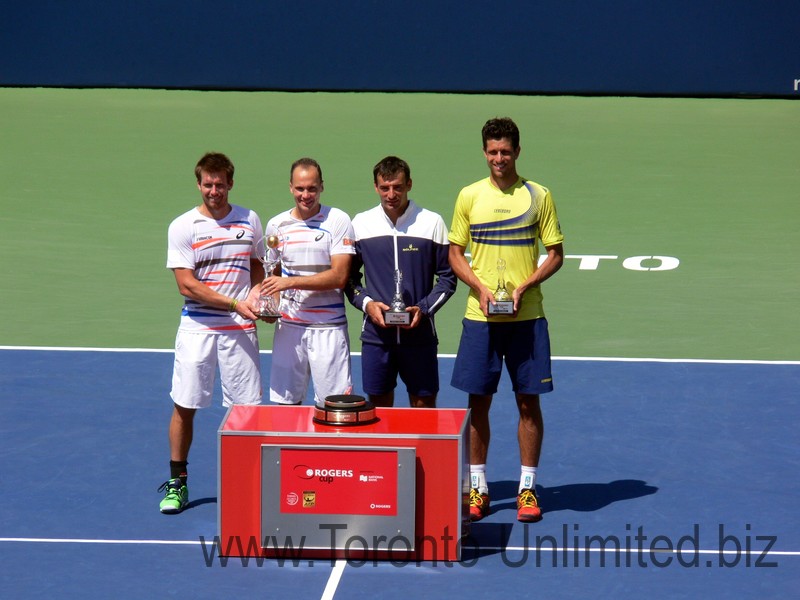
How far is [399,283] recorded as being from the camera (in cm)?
762

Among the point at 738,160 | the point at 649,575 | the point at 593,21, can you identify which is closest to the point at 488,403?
the point at 649,575

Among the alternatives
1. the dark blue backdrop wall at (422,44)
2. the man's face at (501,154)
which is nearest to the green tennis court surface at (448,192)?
the dark blue backdrop wall at (422,44)

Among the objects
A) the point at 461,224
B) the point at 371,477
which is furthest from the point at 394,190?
the point at 371,477

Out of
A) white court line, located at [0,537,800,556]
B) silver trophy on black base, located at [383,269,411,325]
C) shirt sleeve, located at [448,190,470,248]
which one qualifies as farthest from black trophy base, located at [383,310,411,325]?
white court line, located at [0,537,800,556]

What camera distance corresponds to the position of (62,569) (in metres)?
6.78

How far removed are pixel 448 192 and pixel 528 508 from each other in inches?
406

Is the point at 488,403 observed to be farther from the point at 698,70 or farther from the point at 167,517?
the point at 698,70

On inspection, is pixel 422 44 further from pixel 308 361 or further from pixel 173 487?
pixel 173 487

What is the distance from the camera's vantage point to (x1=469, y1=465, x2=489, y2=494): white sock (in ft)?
25.1

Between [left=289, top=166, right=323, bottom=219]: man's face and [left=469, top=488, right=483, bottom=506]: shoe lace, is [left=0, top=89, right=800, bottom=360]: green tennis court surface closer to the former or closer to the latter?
[left=469, top=488, right=483, bottom=506]: shoe lace

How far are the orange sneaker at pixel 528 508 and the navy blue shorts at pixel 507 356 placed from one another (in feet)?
1.83

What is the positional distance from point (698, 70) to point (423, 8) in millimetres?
4910

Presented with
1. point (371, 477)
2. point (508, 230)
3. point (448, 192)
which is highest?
point (448, 192)

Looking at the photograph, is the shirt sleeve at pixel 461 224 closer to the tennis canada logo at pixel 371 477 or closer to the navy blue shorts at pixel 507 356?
the navy blue shorts at pixel 507 356
